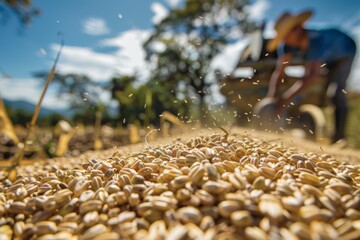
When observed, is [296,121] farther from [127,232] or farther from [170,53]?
[170,53]

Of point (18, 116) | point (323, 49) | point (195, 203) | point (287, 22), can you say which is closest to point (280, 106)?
point (287, 22)

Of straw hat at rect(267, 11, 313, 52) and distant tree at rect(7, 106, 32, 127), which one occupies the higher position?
straw hat at rect(267, 11, 313, 52)

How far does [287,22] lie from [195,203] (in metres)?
4.65

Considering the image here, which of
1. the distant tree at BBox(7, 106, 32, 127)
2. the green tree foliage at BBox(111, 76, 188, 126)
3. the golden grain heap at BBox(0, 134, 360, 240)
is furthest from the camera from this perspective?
the distant tree at BBox(7, 106, 32, 127)

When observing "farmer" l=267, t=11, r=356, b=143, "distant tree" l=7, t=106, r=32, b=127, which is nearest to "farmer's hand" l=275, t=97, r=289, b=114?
"farmer" l=267, t=11, r=356, b=143

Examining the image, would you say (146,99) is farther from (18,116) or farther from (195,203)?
(18,116)

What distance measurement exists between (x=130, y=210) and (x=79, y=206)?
0.54 ft

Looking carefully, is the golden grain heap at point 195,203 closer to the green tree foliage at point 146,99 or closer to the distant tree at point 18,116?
the green tree foliage at point 146,99

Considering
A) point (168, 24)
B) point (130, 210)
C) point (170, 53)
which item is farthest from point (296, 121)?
point (168, 24)

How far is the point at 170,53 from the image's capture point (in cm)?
1529

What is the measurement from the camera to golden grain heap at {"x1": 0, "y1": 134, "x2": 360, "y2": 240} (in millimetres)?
546

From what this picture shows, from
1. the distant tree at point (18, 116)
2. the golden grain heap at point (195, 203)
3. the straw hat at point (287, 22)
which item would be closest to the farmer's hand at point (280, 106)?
the straw hat at point (287, 22)

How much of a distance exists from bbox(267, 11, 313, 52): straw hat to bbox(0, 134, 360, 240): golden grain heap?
4.20 metres

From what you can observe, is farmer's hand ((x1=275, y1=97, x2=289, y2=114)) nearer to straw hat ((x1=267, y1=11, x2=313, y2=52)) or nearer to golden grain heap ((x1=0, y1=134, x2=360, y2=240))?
straw hat ((x1=267, y1=11, x2=313, y2=52))
